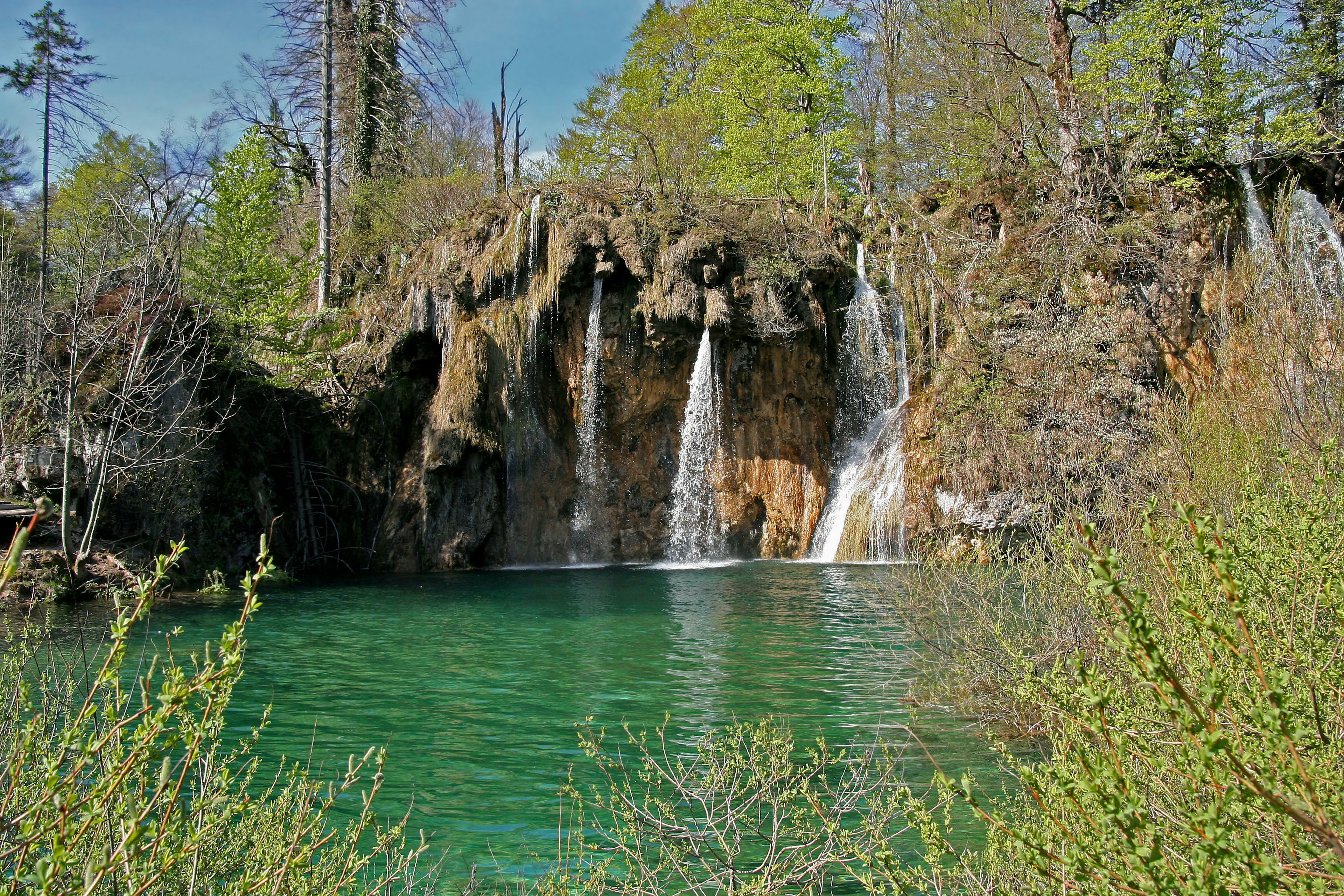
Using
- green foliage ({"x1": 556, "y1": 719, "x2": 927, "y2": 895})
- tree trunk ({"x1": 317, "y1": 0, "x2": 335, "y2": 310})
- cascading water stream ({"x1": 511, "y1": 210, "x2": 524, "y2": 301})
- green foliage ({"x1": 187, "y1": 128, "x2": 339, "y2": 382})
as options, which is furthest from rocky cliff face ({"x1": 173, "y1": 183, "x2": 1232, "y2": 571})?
green foliage ({"x1": 556, "y1": 719, "x2": 927, "y2": 895})

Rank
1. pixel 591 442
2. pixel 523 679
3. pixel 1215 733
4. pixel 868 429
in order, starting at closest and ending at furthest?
pixel 1215 733 → pixel 523 679 → pixel 868 429 → pixel 591 442

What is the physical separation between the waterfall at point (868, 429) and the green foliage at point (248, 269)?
460 inches

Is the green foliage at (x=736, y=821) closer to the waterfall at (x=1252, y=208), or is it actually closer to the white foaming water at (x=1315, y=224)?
the white foaming water at (x=1315, y=224)

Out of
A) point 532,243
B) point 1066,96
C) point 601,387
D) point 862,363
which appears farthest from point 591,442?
point 1066,96

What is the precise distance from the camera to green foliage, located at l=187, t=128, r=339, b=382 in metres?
17.3

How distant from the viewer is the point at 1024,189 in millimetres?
20219

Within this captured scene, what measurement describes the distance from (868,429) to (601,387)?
639 centimetres

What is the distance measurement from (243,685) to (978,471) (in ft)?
45.2

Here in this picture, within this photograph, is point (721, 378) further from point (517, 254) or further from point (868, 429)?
point (517, 254)

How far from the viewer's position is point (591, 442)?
21406 millimetres

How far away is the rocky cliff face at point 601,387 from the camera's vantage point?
19891 millimetres

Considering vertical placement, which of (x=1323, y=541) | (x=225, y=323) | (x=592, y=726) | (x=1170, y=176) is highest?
(x=1170, y=176)

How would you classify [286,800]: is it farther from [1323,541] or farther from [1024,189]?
[1024,189]

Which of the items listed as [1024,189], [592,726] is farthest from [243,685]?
[1024,189]
